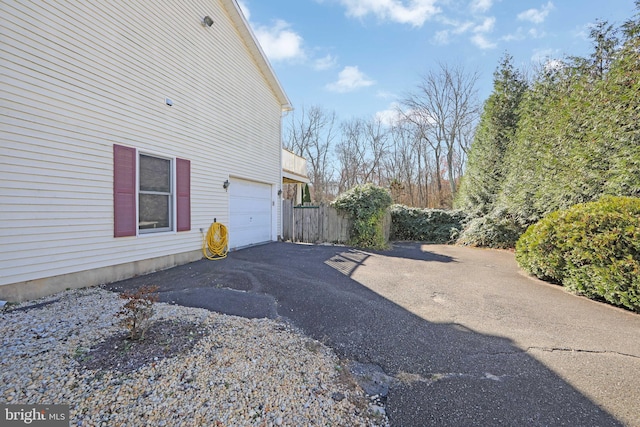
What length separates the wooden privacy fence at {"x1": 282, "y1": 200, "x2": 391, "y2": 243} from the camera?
978 cm

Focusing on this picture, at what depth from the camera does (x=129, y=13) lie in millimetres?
4996

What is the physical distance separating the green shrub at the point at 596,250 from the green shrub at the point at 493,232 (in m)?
4.23

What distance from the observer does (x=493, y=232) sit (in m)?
9.32

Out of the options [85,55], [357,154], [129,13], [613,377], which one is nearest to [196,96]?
[129,13]

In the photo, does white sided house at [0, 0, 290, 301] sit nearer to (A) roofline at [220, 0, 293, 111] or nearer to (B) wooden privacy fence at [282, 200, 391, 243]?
(A) roofline at [220, 0, 293, 111]

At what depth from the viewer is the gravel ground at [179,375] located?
1726mm

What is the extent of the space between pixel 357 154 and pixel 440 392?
23614mm

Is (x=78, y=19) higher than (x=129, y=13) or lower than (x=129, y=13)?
lower

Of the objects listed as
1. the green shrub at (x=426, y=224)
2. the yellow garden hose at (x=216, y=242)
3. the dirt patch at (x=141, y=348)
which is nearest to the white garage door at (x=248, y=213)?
the yellow garden hose at (x=216, y=242)

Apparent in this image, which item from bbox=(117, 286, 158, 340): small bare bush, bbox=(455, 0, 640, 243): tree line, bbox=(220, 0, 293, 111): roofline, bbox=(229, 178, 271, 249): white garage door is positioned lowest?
bbox=(117, 286, 158, 340): small bare bush

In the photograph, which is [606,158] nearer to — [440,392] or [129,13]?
[440,392]

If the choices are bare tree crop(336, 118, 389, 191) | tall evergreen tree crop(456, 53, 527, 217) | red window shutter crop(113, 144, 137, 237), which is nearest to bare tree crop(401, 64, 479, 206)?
bare tree crop(336, 118, 389, 191)

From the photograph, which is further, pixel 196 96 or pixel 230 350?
pixel 196 96

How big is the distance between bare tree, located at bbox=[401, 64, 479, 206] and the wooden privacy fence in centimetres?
1224
